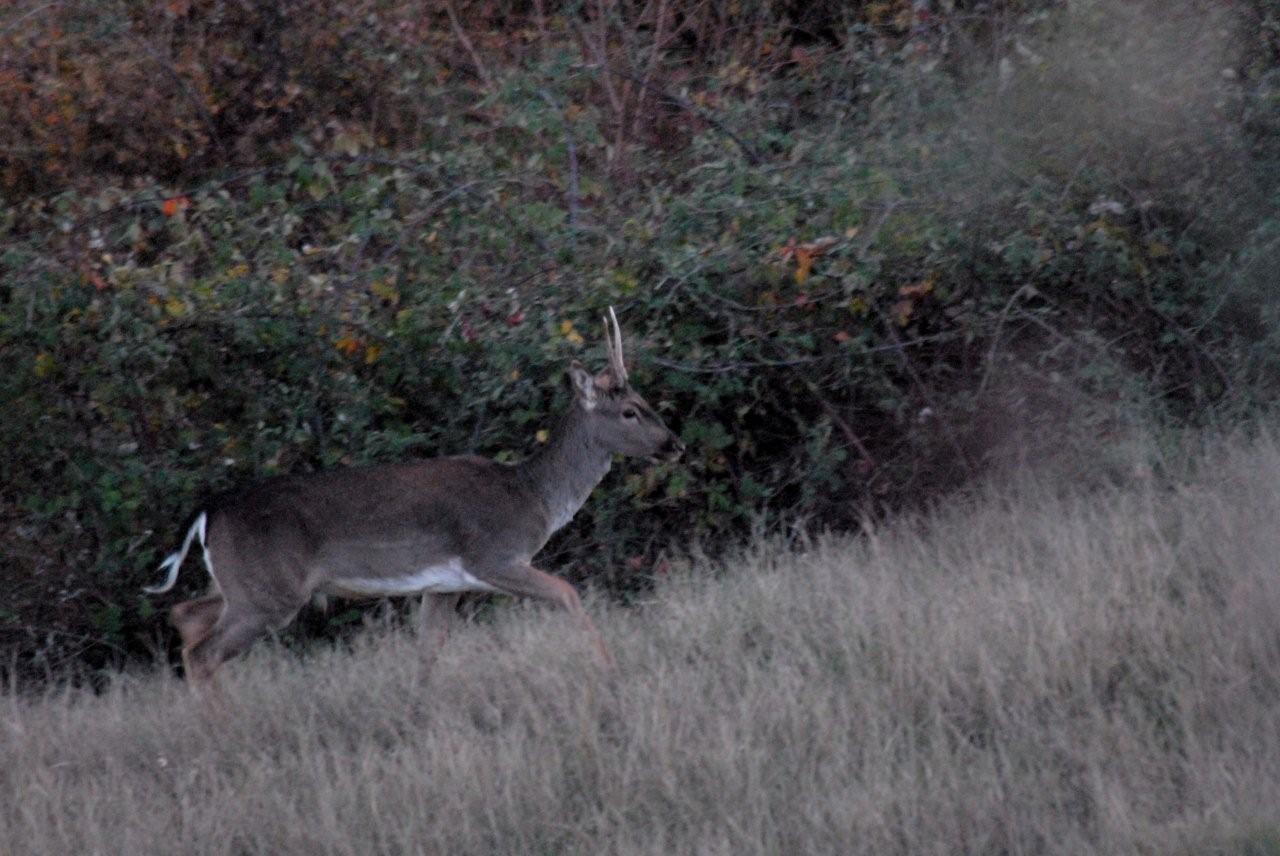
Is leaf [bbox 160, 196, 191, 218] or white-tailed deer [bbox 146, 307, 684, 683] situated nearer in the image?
white-tailed deer [bbox 146, 307, 684, 683]

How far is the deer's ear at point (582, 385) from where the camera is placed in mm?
9445

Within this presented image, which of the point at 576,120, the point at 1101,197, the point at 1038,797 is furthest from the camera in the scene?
the point at 576,120

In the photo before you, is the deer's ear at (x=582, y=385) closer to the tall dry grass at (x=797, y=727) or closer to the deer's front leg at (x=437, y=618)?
the deer's front leg at (x=437, y=618)

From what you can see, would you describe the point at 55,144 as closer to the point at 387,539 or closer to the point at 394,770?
the point at 387,539

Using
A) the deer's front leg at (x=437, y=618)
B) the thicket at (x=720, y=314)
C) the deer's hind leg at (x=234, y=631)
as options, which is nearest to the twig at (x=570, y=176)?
the thicket at (x=720, y=314)

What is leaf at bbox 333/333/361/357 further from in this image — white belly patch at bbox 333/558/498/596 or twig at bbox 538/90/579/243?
white belly patch at bbox 333/558/498/596

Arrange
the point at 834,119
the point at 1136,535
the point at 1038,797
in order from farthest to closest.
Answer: the point at 834,119 → the point at 1136,535 → the point at 1038,797

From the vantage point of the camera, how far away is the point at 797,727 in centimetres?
645

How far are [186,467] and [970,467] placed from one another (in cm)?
431

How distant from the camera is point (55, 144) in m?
12.3

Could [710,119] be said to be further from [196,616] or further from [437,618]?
[196,616]

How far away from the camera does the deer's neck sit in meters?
9.46

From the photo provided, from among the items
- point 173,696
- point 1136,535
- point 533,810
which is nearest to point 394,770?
point 533,810

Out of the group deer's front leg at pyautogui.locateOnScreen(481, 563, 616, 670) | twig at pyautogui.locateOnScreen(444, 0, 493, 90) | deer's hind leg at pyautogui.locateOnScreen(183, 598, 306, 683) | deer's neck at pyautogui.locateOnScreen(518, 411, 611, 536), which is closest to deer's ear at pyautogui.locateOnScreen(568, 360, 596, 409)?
deer's neck at pyautogui.locateOnScreen(518, 411, 611, 536)
